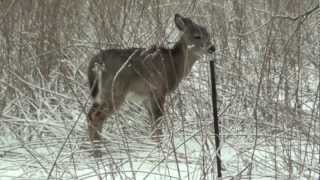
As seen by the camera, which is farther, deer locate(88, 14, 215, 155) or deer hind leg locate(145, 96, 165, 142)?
deer locate(88, 14, 215, 155)

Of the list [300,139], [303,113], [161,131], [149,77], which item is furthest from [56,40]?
[300,139]

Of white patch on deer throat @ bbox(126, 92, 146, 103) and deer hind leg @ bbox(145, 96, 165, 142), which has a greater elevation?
white patch on deer throat @ bbox(126, 92, 146, 103)

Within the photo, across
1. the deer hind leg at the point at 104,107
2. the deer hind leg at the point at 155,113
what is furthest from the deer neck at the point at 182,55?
the deer hind leg at the point at 104,107

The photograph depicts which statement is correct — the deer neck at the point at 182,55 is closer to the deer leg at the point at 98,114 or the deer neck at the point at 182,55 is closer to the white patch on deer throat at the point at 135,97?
the white patch on deer throat at the point at 135,97

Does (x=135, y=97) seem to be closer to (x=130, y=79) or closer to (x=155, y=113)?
(x=130, y=79)

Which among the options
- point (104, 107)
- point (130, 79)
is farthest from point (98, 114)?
point (130, 79)

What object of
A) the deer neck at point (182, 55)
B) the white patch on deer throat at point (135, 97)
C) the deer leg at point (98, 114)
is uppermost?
the deer neck at point (182, 55)

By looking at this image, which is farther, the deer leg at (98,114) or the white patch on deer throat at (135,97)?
the white patch on deer throat at (135,97)

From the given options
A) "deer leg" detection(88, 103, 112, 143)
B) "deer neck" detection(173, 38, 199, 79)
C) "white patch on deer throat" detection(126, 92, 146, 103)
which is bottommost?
"deer leg" detection(88, 103, 112, 143)

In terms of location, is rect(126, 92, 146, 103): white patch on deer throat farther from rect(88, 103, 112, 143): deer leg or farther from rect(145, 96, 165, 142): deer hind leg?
rect(88, 103, 112, 143): deer leg

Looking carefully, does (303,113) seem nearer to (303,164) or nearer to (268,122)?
(268,122)

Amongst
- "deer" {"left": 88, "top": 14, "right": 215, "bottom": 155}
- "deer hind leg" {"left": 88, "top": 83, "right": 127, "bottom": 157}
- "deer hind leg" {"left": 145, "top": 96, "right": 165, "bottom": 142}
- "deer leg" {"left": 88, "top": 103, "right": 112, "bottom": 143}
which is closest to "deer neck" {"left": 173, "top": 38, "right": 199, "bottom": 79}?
"deer" {"left": 88, "top": 14, "right": 215, "bottom": 155}

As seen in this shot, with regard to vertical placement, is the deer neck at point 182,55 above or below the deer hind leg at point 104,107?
above

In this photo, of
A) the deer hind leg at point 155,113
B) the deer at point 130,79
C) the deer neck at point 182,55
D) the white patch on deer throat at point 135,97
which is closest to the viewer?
the deer hind leg at point 155,113
